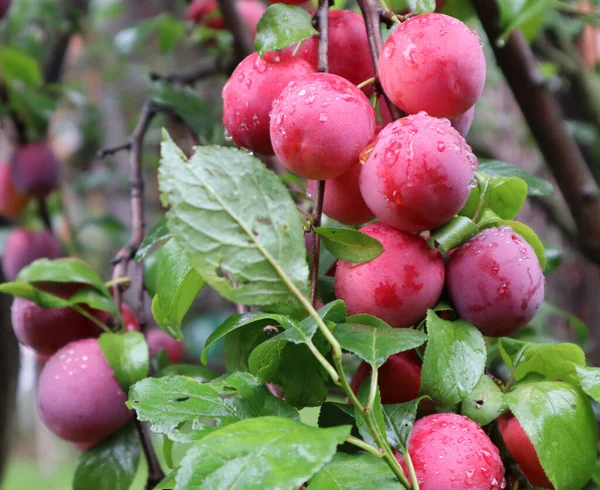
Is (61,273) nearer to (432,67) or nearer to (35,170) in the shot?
(432,67)

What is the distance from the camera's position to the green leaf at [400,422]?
0.32 metres

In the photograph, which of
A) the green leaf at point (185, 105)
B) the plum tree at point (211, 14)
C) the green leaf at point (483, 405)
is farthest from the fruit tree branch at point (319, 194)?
the plum tree at point (211, 14)

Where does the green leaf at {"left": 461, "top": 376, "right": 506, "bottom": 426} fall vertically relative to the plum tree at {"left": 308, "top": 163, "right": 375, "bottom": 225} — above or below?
below

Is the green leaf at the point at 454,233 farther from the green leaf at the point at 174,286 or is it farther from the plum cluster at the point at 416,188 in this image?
the green leaf at the point at 174,286

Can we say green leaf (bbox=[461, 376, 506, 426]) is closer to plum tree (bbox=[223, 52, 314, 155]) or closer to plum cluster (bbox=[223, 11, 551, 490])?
plum cluster (bbox=[223, 11, 551, 490])

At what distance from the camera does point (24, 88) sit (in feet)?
3.31

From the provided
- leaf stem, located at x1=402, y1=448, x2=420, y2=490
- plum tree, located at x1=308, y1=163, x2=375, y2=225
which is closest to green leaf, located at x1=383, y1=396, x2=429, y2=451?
leaf stem, located at x1=402, y1=448, x2=420, y2=490

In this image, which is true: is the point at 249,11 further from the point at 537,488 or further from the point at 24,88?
the point at 537,488

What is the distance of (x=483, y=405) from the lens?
1.21 feet

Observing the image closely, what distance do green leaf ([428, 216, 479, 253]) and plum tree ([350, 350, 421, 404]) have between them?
7 centimetres

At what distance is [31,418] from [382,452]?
15.7 feet

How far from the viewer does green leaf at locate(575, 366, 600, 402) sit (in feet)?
1.15

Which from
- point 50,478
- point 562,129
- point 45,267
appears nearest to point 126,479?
point 45,267

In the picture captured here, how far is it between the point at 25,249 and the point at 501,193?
78 cm
